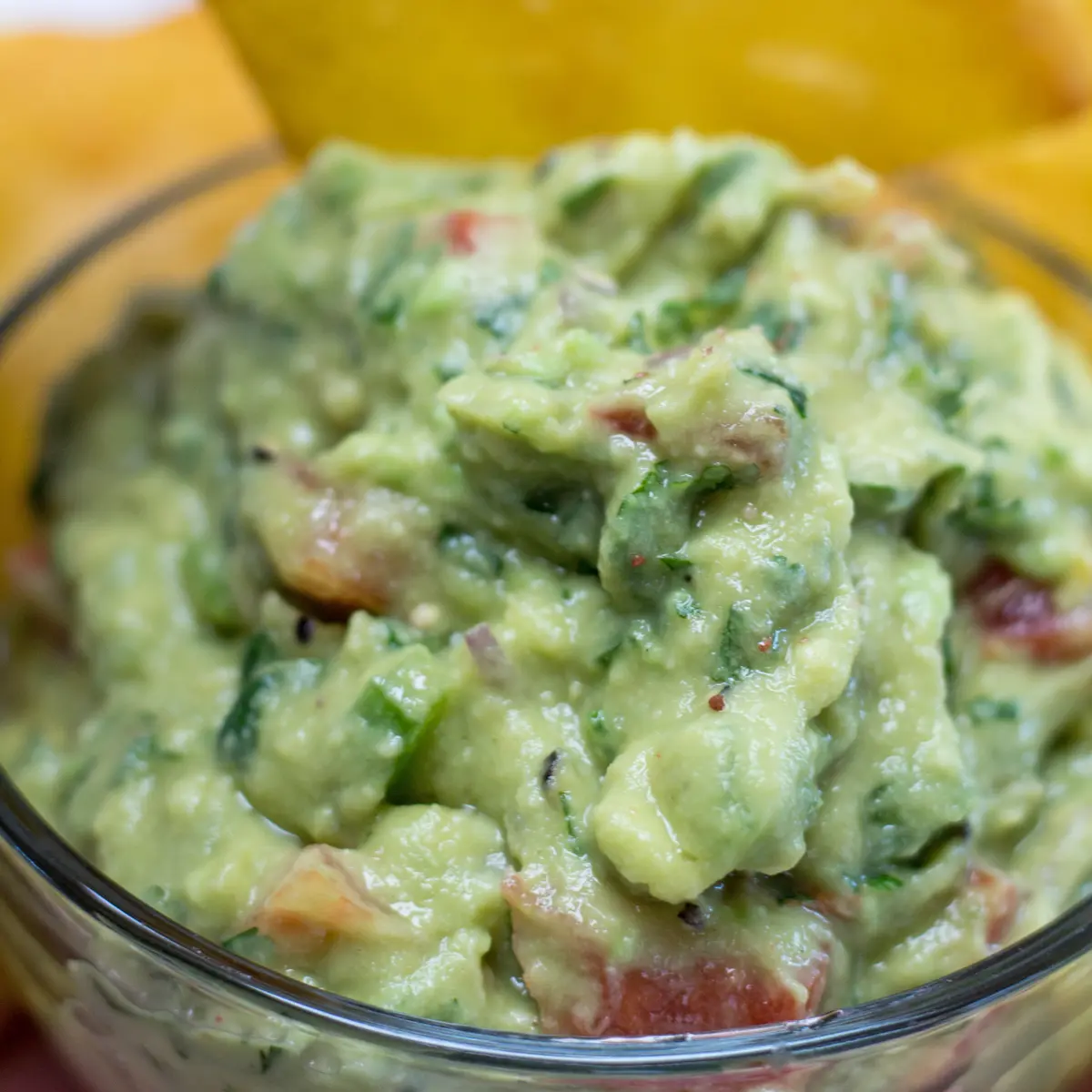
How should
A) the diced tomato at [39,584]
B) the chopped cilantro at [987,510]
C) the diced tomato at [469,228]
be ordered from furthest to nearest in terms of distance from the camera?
the diced tomato at [39,584], the diced tomato at [469,228], the chopped cilantro at [987,510]

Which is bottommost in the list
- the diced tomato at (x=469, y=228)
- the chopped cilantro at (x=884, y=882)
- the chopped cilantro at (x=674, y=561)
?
the chopped cilantro at (x=884, y=882)

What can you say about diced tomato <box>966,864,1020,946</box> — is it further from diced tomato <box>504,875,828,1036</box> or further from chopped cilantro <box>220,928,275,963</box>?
chopped cilantro <box>220,928,275,963</box>

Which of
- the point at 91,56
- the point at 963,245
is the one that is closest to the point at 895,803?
the point at 963,245

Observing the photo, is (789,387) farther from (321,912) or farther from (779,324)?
(321,912)

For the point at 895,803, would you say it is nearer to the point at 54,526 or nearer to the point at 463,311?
the point at 463,311

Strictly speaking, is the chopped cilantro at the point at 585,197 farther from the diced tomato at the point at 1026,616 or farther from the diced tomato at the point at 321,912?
the diced tomato at the point at 321,912

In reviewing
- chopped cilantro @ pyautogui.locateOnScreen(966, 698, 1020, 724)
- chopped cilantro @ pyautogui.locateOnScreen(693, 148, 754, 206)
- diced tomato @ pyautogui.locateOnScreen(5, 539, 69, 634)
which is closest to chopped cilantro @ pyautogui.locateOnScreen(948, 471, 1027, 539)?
chopped cilantro @ pyautogui.locateOnScreen(966, 698, 1020, 724)

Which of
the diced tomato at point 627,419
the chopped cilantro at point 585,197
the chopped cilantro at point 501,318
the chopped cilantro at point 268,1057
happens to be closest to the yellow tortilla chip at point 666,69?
the chopped cilantro at point 585,197
